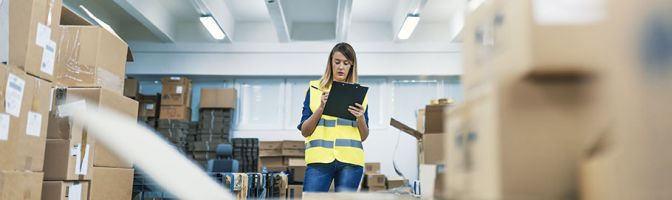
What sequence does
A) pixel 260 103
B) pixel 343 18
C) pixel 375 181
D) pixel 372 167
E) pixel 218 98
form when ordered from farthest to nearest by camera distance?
1. pixel 260 103
2. pixel 218 98
3. pixel 372 167
4. pixel 375 181
5. pixel 343 18

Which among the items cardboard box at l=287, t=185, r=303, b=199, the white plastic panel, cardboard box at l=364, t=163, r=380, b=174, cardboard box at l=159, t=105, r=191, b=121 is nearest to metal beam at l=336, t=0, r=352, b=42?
the white plastic panel

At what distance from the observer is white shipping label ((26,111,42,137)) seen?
2023 millimetres

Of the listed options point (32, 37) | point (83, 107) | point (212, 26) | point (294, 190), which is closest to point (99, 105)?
point (83, 107)

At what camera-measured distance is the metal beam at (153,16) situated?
5900 mm

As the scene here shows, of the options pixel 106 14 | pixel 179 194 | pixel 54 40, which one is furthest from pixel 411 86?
pixel 179 194

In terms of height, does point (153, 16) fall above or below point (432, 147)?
above

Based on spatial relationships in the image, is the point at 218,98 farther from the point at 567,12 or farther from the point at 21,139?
the point at 567,12

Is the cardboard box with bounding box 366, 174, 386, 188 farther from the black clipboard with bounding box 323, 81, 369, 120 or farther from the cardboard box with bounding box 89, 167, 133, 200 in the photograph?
the black clipboard with bounding box 323, 81, 369, 120

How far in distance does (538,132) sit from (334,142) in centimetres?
171

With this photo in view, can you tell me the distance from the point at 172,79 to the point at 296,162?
216 centimetres

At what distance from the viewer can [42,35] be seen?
7.02 ft

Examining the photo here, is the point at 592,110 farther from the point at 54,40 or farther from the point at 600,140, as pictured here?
the point at 54,40

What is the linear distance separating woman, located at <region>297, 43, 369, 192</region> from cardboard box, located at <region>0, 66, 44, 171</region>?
111cm

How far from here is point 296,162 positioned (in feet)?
21.5
